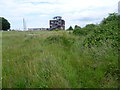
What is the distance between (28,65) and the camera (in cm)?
393

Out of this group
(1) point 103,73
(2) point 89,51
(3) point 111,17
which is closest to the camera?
(1) point 103,73

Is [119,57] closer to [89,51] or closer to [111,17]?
[89,51]

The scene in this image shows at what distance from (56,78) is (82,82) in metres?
0.57

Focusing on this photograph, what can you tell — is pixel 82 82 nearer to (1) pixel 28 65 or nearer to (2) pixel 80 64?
(2) pixel 80 64

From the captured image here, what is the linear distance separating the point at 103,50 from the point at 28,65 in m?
2.33

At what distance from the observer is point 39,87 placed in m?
2.93

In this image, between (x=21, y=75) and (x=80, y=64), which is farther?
(x=80, y=64)

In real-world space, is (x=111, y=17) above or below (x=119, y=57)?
above

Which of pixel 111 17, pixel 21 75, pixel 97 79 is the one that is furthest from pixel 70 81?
pixel 111 17

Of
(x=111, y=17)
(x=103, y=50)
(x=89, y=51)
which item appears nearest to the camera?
(x=103, y=50)

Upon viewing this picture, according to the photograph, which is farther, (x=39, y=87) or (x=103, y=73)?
(x=103, y=73)

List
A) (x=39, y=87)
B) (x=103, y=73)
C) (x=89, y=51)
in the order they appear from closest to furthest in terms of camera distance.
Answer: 1. (x=39, y=87)
2. (x=103, y=73)
3. (x=89, y=51)

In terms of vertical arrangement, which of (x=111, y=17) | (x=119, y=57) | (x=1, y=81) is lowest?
(x=1, y=81)

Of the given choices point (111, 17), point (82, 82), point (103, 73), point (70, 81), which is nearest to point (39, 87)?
point (70, 81)
